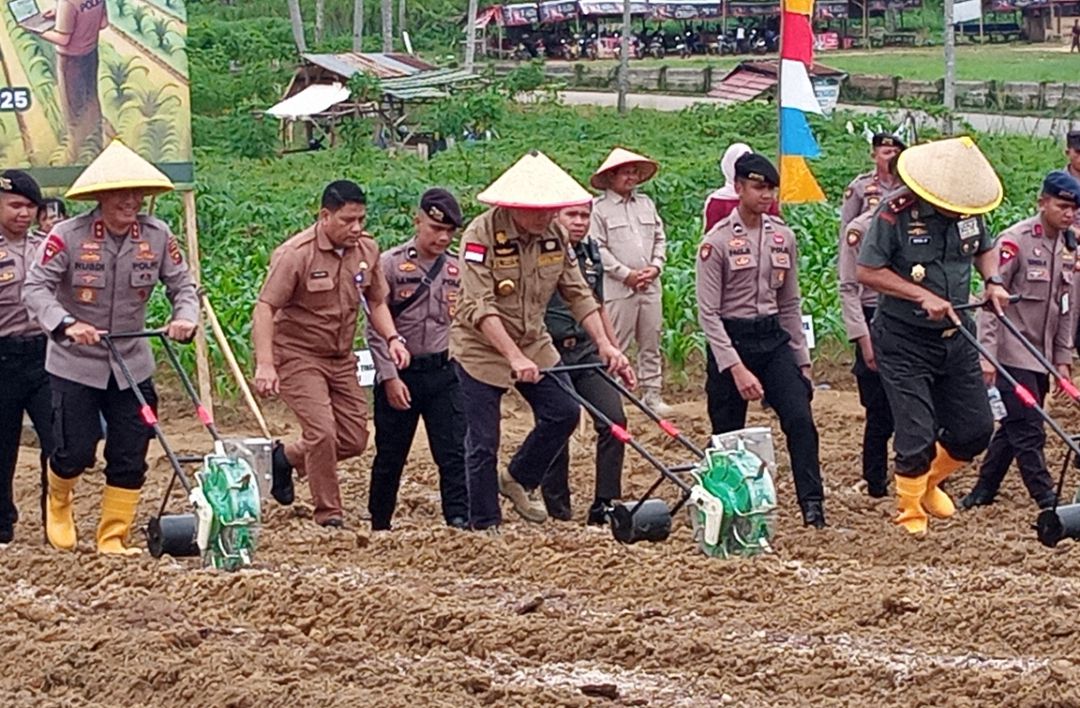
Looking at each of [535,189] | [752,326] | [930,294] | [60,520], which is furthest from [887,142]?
[60,520]

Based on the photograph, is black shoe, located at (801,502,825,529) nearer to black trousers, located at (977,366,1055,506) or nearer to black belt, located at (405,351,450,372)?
black trousers, located at (977,366,1055,506)

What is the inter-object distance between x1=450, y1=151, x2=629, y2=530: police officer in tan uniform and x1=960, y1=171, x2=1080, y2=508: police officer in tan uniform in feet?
6.62

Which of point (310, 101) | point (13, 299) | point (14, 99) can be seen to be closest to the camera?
point (13, 299)

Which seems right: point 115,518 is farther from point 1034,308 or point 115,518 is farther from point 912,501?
point 1034,308

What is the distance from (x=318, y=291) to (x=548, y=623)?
9.01 ft

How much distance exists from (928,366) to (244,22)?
4837 centimetres

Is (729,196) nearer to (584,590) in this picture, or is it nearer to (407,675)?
(584,590)

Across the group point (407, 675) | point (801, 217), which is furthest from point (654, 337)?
point (407, 675)

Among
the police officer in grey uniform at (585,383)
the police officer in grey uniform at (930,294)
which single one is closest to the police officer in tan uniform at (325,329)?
the police officer in grey uniform at (585,383)

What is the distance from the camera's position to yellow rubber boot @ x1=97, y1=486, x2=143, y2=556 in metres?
9.25

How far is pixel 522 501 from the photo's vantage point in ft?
33.7

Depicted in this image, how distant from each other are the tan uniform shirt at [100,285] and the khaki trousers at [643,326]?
427 cm

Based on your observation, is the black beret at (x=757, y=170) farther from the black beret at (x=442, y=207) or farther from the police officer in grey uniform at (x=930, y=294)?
the black beret at (x=442, y=207)

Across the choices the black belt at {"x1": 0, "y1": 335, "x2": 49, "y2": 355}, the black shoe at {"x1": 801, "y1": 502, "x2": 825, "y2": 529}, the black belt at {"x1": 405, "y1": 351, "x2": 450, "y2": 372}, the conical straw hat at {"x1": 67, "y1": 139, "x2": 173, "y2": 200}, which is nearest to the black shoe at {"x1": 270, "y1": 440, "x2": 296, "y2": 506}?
the black belt at {"x1": 405, "y1": 351, "x2": 450, "y2": 372}
